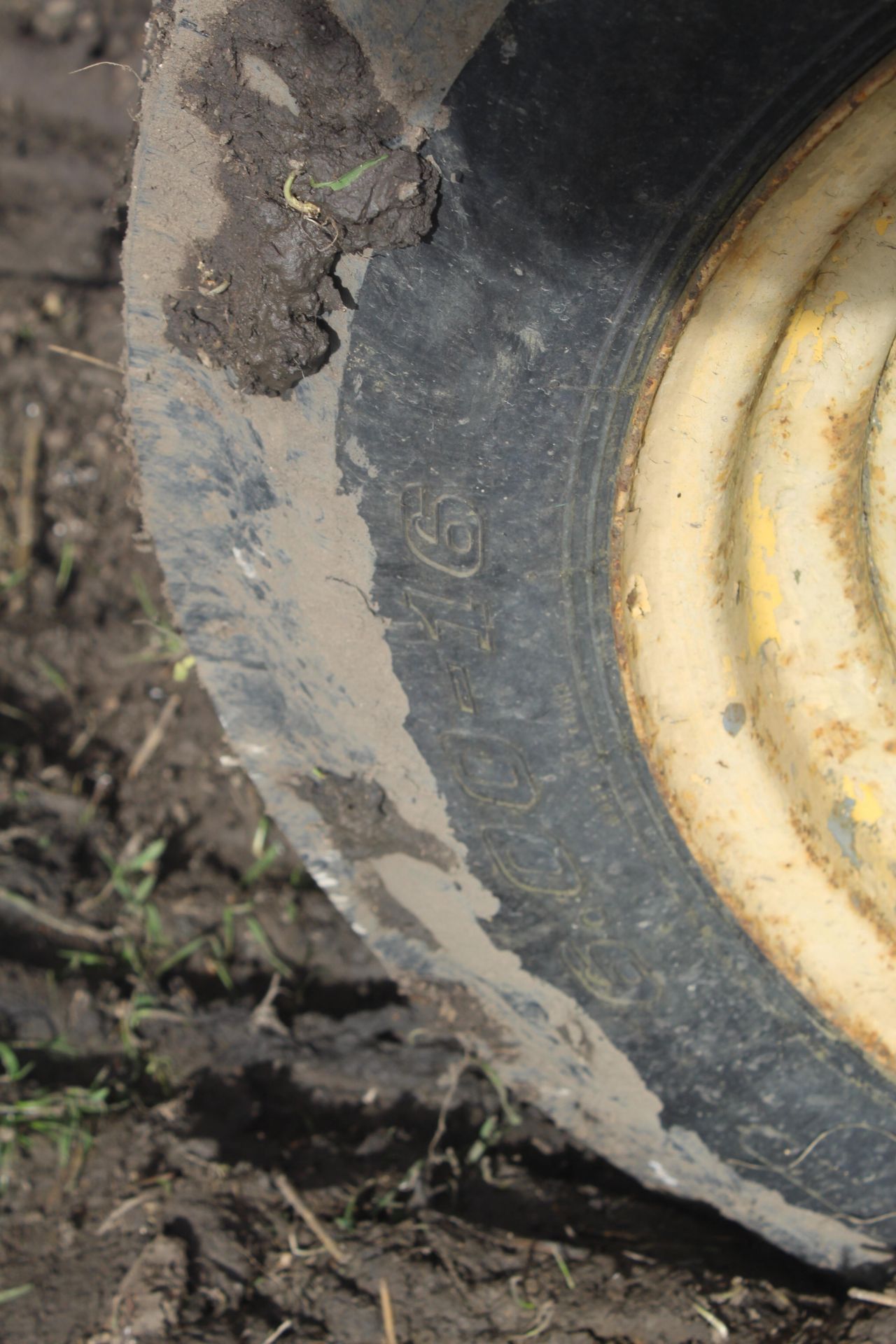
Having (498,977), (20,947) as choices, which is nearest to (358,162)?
(498,977)

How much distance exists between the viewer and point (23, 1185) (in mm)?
1377

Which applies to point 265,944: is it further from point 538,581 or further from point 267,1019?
point 538,581

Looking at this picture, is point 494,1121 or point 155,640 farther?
point 155,640

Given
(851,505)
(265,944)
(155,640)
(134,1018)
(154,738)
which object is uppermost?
(851,505)

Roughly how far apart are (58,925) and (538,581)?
104cm

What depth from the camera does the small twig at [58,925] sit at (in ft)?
5.37

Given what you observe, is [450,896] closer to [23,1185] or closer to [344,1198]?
[344,1198]

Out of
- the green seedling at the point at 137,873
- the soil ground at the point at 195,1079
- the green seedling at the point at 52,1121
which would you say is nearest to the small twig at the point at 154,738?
the soil ground at the point at 195,1079

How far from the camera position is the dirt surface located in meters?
0.81

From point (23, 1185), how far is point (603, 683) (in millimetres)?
994

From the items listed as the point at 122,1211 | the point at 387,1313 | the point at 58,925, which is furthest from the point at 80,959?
the point at 387,1313

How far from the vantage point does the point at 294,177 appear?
0.85 m

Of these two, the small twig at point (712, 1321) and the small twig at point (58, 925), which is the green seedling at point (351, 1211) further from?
the small twig at point (58, 925)

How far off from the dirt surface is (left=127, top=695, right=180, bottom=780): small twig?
1062mm
